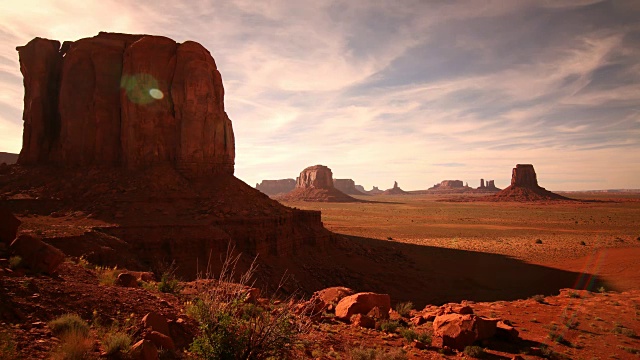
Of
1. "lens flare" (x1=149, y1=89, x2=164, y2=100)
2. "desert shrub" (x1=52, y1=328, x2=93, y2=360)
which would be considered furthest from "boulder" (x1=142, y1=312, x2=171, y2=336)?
"lens flare" (x1=149, y1=89, x2=164, y2=100)

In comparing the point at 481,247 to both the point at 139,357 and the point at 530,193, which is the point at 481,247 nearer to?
the point at 139,357

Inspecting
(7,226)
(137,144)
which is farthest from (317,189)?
(7,226)

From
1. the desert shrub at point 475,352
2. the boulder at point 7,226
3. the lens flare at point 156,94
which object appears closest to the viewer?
the boulder at point 7,226

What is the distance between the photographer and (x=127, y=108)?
24.4 metres

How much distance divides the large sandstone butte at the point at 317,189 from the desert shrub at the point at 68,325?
129 metres

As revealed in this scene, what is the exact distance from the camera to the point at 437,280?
24766 mm

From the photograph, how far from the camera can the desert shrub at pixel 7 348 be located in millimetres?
4207

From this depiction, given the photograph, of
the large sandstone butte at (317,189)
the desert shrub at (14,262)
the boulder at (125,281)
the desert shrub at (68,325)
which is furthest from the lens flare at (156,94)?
the large sandstone butte at (317,189)

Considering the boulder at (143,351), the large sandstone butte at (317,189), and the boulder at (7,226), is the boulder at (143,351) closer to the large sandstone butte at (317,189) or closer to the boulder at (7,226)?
the boulder at (7,226)

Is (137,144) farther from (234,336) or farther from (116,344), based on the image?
(234,336)

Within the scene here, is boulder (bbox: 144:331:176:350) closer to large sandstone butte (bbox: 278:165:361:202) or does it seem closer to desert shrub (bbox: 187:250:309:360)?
desert shrub (bbox: 187:250:309:360)

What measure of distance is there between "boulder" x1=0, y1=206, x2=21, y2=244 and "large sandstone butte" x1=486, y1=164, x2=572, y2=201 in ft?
470

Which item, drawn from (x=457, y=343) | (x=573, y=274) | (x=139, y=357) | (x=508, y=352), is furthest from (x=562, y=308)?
(x=139, y=357)

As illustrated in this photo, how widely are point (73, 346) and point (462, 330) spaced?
8.62 m
